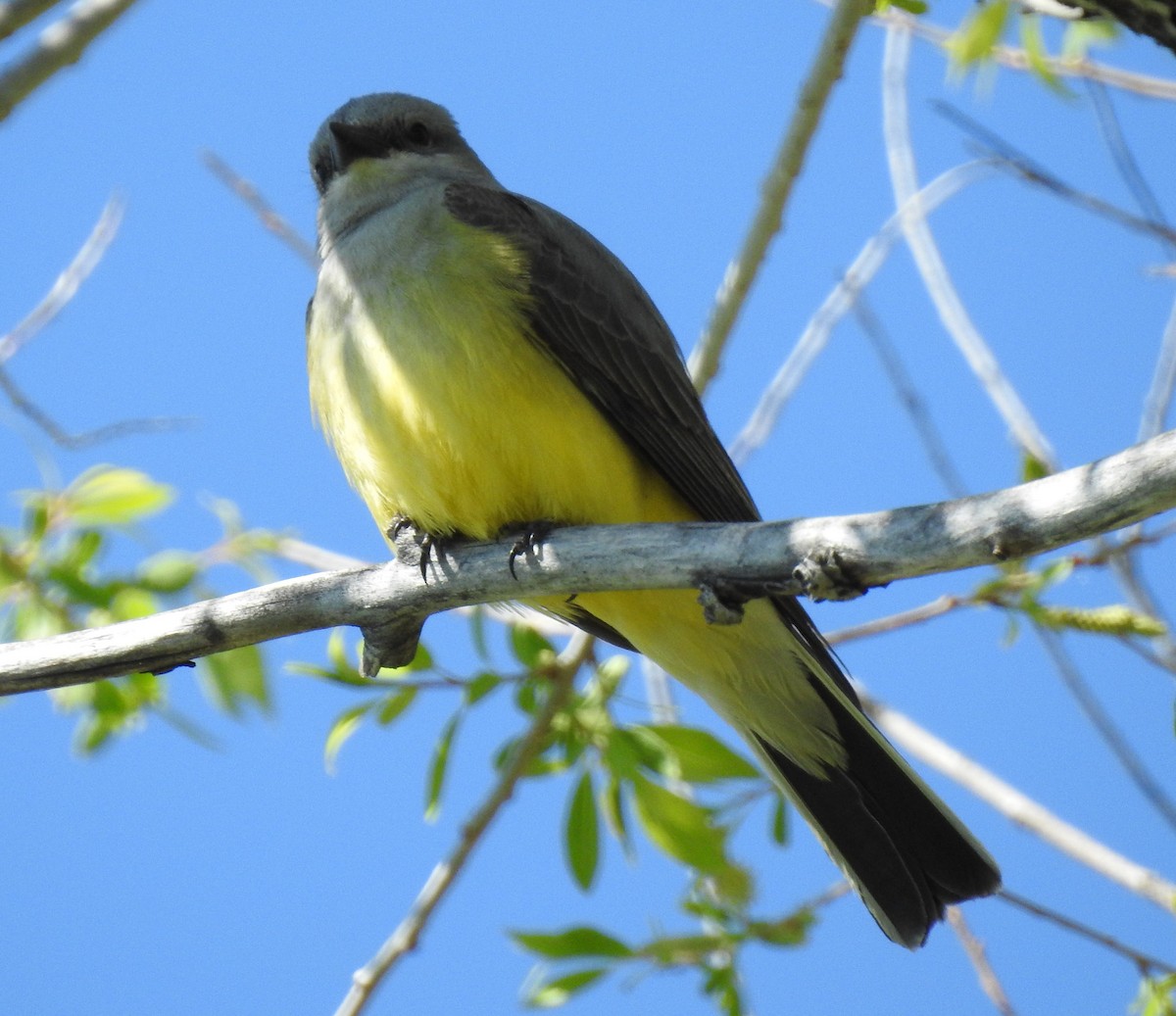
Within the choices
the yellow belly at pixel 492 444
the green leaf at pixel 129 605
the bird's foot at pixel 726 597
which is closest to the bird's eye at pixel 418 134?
the yellow belly at pixel 492 444

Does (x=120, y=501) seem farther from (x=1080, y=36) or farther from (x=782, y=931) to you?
(x=1080, y=36)

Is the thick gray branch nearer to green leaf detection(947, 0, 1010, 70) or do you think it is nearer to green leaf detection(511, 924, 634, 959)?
green leaf detection(511, 924, 634, 959)

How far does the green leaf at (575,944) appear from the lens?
4.75 meters

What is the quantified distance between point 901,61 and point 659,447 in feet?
8.71

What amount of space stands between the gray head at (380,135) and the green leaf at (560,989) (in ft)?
10.6

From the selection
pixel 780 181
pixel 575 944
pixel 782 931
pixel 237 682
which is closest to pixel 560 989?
pixel 575 944

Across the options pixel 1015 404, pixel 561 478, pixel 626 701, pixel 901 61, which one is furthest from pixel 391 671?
pixel 901 61

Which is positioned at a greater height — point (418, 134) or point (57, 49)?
point (418, 134)

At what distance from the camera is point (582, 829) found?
489 centimetres

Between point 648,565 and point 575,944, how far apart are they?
1717 millimetres

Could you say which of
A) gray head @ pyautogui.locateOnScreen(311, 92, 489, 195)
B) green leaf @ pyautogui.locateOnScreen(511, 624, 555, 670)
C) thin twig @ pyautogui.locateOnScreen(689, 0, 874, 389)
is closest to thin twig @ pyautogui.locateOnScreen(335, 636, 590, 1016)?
green leaf @ pyautogui.locateOnScreen(511, 624, 555, 670)

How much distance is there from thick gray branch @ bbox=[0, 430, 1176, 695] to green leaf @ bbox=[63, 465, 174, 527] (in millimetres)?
1085

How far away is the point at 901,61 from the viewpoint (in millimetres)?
6301

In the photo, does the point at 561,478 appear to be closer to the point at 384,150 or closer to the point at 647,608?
the point at 647,608
